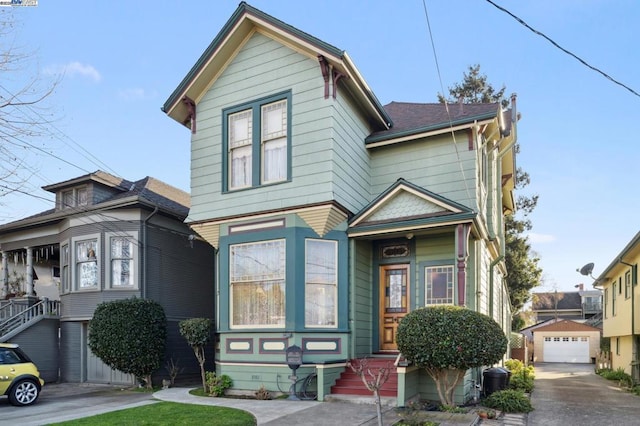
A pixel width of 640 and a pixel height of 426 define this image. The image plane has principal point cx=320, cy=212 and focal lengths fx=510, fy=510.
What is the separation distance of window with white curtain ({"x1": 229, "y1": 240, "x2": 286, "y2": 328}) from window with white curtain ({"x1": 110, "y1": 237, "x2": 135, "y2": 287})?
4.73 m

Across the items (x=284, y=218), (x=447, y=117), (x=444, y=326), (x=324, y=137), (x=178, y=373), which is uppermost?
(x=447, y=117)

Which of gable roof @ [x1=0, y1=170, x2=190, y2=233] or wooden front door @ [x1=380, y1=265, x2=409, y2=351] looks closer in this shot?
wooden front door @ [x1=380, y1=265, x2=409, y2=351]

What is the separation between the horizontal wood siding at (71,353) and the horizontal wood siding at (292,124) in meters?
6.78

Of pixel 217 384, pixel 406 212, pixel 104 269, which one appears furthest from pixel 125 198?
pixel 406 212

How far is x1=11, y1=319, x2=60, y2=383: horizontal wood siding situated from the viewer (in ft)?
52.7

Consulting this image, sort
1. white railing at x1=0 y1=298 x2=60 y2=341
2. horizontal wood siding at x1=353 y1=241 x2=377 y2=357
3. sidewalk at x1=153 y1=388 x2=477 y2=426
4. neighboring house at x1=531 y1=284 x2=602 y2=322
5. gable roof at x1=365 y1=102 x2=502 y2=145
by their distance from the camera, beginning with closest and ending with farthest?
sidewalk at x1=153 y1=388 x2=477 y2=426 < horizontal wood siding at x1=353 y1=241 x2=377 y2=357 < gable roof at x1=365 y1=102 x2=502 y2=145 < white railing at x1=0 y1=298 x2=60 y2=341 < neighboring house at x1=531 y1=284 x2=602 y2=322

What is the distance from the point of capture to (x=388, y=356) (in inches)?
478

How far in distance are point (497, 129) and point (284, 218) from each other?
664cm

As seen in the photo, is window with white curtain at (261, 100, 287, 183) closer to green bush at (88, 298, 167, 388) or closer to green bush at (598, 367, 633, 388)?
green bush at (88, 298, 167, 388)

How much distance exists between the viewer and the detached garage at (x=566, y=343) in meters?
32.1

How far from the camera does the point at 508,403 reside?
33.4 feet

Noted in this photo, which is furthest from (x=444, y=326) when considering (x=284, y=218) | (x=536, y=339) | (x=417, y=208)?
(x=536, y=339)

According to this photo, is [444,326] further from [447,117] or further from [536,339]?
[536,339]

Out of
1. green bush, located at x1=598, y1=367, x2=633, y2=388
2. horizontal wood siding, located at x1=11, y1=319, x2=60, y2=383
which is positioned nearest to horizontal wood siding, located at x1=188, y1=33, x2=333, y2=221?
horizontal wood siding, located at x1=11, y1=319, x2=60, y2=383
